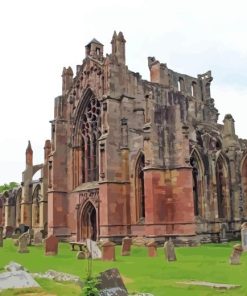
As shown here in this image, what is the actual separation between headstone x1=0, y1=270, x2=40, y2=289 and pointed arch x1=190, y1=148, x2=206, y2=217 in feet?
61.5

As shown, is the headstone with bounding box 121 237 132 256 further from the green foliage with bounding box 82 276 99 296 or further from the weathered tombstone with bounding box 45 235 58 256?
the green foliage with bounding box 82 276 99 296

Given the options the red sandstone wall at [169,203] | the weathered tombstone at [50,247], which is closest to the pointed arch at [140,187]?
the red sandstone wall at [169,203]

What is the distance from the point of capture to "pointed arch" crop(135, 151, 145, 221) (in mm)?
27172

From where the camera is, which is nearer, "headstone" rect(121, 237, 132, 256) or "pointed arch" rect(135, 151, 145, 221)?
"headstone" rect(121, 237, 132, 256)

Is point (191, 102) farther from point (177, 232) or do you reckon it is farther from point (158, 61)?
point (177, 232)

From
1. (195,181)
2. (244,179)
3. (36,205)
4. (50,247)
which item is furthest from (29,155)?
(50,247)

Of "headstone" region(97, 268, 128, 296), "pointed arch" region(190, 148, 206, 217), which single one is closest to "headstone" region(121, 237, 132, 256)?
"pointed arch" region(190, 148, 206, 217)

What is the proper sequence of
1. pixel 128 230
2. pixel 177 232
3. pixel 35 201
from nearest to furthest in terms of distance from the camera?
pixel 177 232 → pixel 128 230 → pixel 35 201

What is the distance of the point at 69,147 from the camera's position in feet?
110

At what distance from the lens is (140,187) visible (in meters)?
27.5

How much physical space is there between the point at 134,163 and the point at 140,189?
5.83ft

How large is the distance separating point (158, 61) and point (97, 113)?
9.86m

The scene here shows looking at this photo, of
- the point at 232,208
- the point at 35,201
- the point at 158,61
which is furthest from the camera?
the point at 35,201

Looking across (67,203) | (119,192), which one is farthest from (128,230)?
(67,203)
